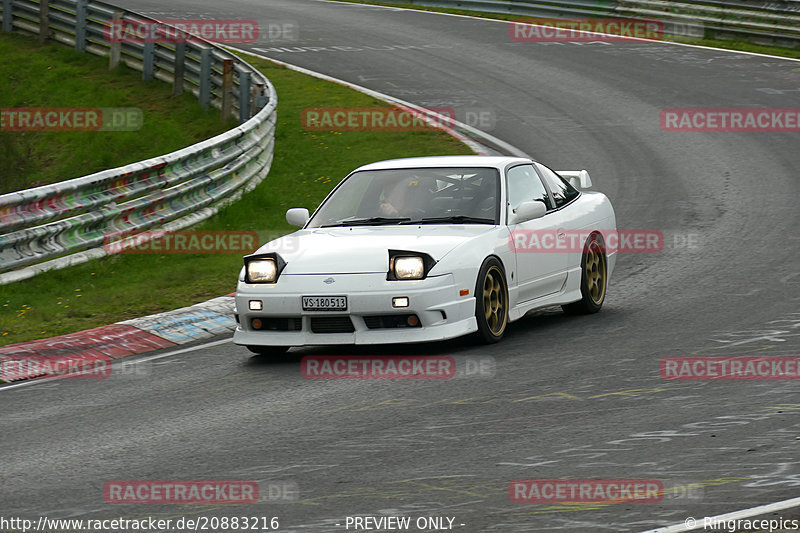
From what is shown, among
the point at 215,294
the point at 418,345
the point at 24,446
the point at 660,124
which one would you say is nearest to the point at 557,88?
the point at 660,124

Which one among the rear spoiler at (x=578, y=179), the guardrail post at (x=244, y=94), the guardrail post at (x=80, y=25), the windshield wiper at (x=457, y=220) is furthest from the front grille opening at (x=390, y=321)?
the guardrail post at (x=80, y=25)

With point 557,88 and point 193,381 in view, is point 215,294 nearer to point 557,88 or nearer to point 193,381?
point 193,381

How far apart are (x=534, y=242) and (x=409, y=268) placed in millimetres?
1531

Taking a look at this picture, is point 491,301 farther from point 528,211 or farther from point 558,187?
point 558,187

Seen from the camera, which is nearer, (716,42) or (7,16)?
(7,16)

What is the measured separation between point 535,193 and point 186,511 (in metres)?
5.58

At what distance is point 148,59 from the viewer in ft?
75.8

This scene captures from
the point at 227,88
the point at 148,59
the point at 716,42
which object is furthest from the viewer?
the point at 716,42

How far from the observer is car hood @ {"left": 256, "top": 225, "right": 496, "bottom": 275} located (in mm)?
8828
